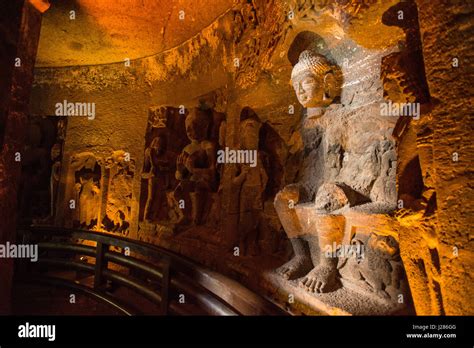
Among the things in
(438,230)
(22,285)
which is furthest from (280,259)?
(22,285)

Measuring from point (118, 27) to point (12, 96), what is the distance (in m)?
2.90

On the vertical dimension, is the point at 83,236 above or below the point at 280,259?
above

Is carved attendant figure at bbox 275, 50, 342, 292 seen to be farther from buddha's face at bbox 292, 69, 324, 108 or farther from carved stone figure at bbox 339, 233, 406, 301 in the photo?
carved stone figure at bbox 339, 233, 406, 301

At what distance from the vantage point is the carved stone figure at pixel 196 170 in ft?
14.1

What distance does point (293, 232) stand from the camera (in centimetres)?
268

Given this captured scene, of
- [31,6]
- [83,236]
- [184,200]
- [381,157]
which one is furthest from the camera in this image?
[184,200]

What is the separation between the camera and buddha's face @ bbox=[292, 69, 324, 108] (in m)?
2.56

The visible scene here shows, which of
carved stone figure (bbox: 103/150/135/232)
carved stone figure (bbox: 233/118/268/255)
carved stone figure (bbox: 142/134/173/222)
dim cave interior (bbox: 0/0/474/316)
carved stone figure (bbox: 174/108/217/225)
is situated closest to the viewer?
dim cave interior (bbox: 0/0/474/316)

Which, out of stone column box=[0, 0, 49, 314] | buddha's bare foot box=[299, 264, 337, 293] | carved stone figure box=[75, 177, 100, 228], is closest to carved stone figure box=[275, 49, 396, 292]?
buddha's bare foot box=[299, 264, 337, 293]

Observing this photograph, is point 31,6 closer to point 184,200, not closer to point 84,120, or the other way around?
point 184,200

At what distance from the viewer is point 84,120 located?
18.9 ft

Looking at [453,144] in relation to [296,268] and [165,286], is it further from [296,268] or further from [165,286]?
[165,286]

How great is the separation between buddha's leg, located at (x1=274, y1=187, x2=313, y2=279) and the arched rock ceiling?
3083 millimetres

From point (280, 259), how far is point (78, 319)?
208cm
